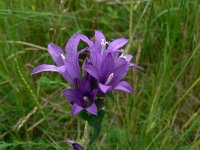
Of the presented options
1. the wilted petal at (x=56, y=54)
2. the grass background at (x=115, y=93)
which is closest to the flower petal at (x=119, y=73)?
the wilted petal at (x=56, y=54)

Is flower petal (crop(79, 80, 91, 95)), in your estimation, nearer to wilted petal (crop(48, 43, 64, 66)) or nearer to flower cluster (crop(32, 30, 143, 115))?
flower cluster (crop(32, 30, 143, 115))

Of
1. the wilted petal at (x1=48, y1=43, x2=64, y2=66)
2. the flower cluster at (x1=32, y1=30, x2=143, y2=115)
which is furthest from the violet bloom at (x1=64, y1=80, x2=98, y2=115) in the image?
the wilted petal at (x1=48, y1=43, x2=64, y2=66)

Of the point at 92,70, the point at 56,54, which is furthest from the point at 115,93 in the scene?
the point at 92,70

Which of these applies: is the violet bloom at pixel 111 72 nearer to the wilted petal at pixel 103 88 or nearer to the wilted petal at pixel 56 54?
the wilted petal at pixel 103 88

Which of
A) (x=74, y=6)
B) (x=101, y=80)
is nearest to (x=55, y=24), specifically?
(x=74, y=6)

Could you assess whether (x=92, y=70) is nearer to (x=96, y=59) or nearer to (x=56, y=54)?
(x=96, y=59)

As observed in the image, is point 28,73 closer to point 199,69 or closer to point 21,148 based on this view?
point 21,148

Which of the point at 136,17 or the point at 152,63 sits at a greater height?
the point at 136,17
